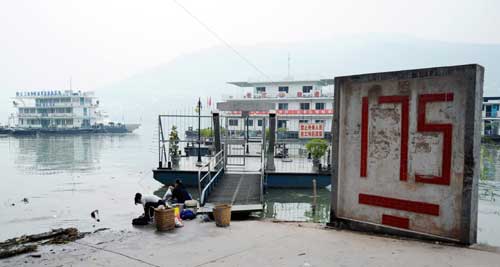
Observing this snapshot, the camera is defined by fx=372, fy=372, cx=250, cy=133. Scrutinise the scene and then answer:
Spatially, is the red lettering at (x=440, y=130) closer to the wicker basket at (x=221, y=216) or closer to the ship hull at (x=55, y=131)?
the wicker basket at (x=221, y=216)

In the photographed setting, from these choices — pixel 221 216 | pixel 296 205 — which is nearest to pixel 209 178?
pixel 296 205

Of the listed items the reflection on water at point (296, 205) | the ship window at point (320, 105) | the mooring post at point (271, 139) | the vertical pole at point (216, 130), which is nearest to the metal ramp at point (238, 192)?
the reflection on water at point (296, 205)

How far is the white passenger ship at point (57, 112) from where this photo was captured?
72.5 m

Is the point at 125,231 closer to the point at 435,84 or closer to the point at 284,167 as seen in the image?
the point at 435,84

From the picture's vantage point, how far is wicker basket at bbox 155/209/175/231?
7.14 m

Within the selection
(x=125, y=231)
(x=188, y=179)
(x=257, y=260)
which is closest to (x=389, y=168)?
(x=257, y=260)

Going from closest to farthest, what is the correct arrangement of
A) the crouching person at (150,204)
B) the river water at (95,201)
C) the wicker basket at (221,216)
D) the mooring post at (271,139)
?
the wicker basket at (221,216) → the crouching person at (150,204) → the river water at (95,201) → the mooring post at (271,139)

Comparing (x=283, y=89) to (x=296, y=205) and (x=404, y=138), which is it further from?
(x=404, y=138)

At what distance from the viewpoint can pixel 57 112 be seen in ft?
242

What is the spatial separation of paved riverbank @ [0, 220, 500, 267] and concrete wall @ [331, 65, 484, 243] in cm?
41

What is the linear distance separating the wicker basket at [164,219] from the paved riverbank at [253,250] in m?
0.17

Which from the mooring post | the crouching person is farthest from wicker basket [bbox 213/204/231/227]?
the mooring post

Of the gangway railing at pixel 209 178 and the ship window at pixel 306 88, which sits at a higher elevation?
the ship window at pixel 306 88

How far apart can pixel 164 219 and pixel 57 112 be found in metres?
76.2
